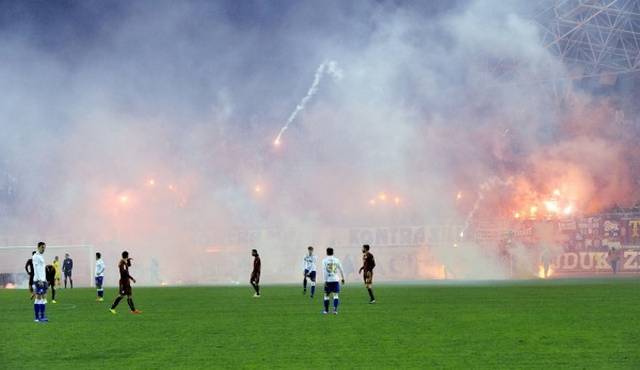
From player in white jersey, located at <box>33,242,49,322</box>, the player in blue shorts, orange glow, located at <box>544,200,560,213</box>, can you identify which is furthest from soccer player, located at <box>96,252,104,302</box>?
orange glow, located at <box>544,200,560,213</box>

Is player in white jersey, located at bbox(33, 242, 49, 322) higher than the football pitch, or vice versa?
player in white jersey, located at bbox(33, 242, 49, 322)

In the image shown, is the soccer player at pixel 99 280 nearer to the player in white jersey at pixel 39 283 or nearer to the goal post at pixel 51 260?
the player in white jersey at pixel 39 283

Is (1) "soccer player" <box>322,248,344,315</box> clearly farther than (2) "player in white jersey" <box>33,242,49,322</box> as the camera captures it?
Yes

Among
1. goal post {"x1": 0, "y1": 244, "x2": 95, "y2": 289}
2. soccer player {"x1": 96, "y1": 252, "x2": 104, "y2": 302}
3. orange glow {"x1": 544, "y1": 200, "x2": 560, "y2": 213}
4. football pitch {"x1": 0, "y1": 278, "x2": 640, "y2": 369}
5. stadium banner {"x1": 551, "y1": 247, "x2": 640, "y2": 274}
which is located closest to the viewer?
football pitch {"x1": 0, "y1": 278, "x2": 640, "y2": 369}

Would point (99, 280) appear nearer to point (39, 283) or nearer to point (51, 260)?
point (39, 283)

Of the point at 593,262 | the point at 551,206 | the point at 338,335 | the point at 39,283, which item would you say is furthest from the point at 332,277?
the point at 551,206

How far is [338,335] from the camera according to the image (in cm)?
1988

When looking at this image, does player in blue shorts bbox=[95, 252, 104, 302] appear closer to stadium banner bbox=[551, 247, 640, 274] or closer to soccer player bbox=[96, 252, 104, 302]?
soccer player bbox=[96, 252, 104, 302]

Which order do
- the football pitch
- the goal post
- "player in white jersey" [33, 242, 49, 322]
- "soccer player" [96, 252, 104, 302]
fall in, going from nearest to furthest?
1. the football pitch
2. "player in white jersey" [33, 242, 49, 322]
3. "soccer player" [96, 252, 104, 302]
4. the goal post

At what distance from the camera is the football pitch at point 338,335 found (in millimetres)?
15594

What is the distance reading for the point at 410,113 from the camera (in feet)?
271

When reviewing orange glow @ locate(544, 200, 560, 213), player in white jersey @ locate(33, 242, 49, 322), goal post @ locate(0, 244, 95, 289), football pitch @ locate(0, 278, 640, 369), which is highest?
orange glow @ locate(544, 200, 560, 213)

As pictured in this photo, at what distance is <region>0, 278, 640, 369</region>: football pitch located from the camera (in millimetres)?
15594

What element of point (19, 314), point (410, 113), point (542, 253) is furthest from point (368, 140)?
point (19, 314)
